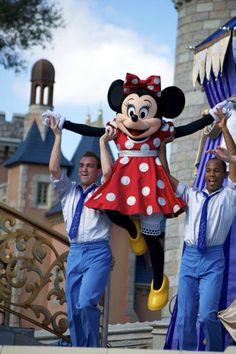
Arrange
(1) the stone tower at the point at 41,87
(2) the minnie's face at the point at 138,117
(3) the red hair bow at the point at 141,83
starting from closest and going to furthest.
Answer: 1. (2) the minnie's face at the point at 138,117
2. (3) the red hair bow at the point at 141,83
3. (1) the stone tower at the point at 41,87

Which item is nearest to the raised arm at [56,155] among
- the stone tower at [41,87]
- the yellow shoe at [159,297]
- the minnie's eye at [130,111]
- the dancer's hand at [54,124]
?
the dancer's hand at [54,124]

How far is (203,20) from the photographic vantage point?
52.8 ft

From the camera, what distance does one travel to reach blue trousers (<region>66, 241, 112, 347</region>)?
7.25m

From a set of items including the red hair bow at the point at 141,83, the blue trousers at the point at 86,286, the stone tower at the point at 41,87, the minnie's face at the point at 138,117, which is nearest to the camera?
the blue trousers at the point at 86,286

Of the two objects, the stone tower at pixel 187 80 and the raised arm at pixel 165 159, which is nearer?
the raised arm at pixel 165 159

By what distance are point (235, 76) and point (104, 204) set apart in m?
2.13

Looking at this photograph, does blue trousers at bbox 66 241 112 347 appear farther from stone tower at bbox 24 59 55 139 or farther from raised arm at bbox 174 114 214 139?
stone tower at bbox 24 59 55 139

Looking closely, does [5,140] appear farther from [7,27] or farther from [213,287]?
[213,287]

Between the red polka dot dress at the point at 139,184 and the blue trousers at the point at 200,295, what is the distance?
0.34 metres

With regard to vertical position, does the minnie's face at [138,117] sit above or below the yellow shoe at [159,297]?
above

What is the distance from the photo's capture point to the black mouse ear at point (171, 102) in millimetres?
7523

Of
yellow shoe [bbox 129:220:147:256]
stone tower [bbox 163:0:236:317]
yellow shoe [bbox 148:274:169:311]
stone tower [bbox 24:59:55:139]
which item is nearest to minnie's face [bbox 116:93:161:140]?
yellow shoe [bbox 129:220:147:256]

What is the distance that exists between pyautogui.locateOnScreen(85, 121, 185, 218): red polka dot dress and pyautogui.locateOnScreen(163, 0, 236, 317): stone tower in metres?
7.97

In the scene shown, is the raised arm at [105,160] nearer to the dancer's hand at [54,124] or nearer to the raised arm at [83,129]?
the raised arm at [83,129]
